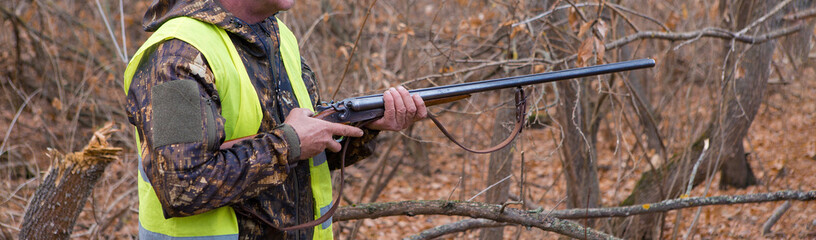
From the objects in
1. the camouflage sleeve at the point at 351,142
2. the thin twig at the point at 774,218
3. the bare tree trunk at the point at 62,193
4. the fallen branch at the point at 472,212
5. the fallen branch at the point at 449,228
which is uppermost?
the camouflage sleeve at the point at 351,142

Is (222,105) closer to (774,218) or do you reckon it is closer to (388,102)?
(388,102)

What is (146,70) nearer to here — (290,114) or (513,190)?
(290,114)

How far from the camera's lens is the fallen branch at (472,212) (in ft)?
9.71

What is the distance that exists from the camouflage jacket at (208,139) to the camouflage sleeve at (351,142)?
1.12ft

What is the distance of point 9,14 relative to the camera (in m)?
6.80

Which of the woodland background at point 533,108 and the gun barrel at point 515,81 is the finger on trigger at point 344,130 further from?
the woodland background at point 533,108

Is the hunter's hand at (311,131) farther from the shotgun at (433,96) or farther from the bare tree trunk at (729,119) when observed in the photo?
the bare tree trunk at (729,119)

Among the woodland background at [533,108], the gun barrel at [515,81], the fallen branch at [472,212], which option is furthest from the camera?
the woodland background at [533,108]

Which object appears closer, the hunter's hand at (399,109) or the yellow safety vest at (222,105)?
the yellow safety vest at (222,105)

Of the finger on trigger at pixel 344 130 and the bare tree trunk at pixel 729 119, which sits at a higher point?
the finger on trigger at pixel 344 130

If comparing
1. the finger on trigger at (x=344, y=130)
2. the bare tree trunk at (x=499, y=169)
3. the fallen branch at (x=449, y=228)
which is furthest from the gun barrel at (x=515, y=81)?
the bare tree trunk at (x=499, y=169)

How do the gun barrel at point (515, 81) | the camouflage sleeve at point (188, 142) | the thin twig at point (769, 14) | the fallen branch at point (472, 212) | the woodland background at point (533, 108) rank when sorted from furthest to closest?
1. the woodland background at point (533, 108)
2. the thin twig at point (769, 14)
3. the fallen branch at point (472, 212)
4. the gun barrel at point (515, 81)
5. the camouflage sleeve at point (188, 142)

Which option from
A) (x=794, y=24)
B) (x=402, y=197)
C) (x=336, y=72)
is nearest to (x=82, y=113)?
(x=336, y=72)

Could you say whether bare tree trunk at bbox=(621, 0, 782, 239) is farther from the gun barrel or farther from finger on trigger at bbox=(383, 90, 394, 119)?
finger on trigger at bbox=(383, 90, 394, 119)
